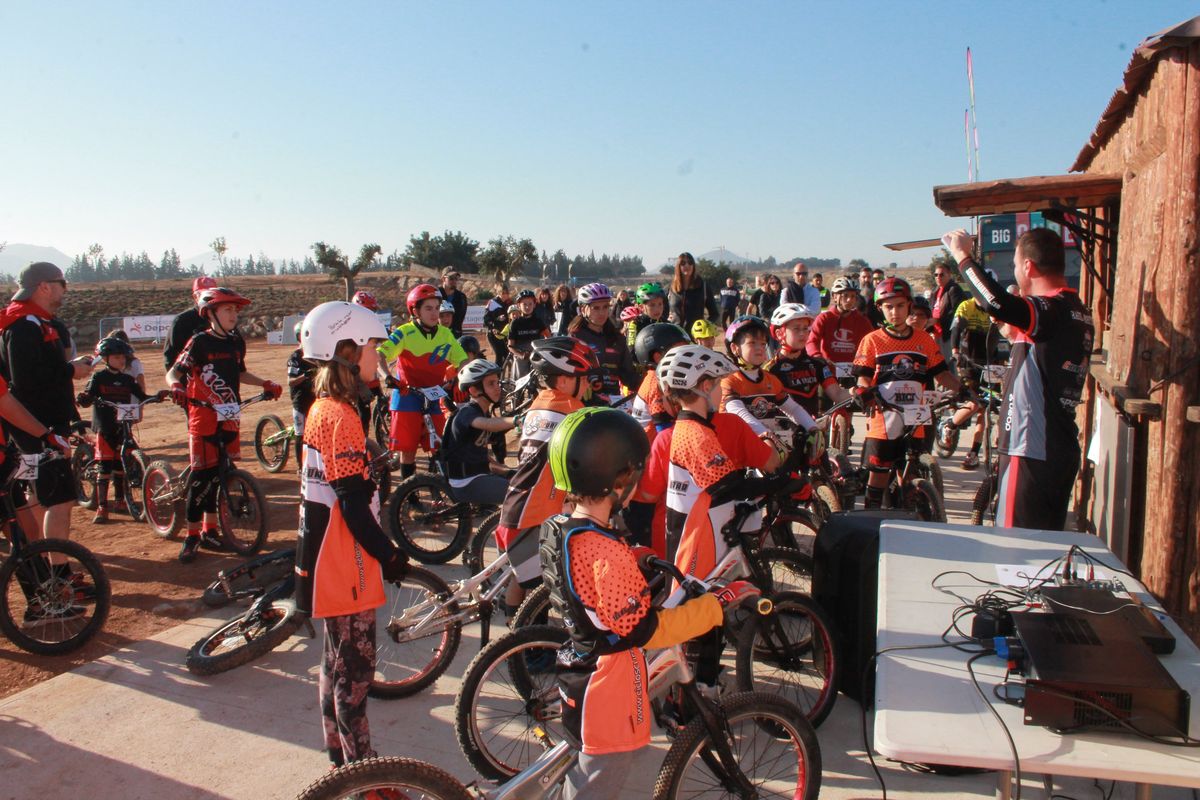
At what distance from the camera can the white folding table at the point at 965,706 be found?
2.03 meters

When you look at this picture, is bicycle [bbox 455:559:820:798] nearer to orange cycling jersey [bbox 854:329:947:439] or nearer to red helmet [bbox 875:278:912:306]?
orange cycling jersey [bbox 854:329:947:439]

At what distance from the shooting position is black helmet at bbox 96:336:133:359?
786 cm

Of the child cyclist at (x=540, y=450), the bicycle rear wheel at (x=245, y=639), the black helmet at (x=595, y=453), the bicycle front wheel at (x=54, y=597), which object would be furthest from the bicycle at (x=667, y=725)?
the bicycle front wheel at (x=54, y=597)

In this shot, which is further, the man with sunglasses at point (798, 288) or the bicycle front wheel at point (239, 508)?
the man with sunglasses at point (798, 288)

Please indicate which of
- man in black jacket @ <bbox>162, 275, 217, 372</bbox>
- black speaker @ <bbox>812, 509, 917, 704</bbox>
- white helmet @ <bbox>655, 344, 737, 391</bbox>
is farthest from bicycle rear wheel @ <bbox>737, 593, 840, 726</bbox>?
man in black jacket @ <bbox>162, 275, 217, 372</bbox>

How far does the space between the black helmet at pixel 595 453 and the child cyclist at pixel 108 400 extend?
661 centimetres

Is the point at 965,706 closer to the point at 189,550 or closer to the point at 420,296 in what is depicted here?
the point at 189,550

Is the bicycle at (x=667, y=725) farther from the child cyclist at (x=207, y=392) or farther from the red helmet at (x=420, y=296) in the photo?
the red helmet at (x=420, y=296)

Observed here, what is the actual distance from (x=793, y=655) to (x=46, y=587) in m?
4.49

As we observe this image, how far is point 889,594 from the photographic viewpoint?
305 cm

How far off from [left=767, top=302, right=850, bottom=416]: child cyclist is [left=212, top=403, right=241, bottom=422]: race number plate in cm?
426

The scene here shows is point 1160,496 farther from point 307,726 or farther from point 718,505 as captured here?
point 307,726

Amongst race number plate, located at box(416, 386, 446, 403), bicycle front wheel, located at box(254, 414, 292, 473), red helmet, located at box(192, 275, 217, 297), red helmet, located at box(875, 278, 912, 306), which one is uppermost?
red helmet, located at box(192, 275, 217, 297)

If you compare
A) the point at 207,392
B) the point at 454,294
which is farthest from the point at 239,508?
the point at 454,294
